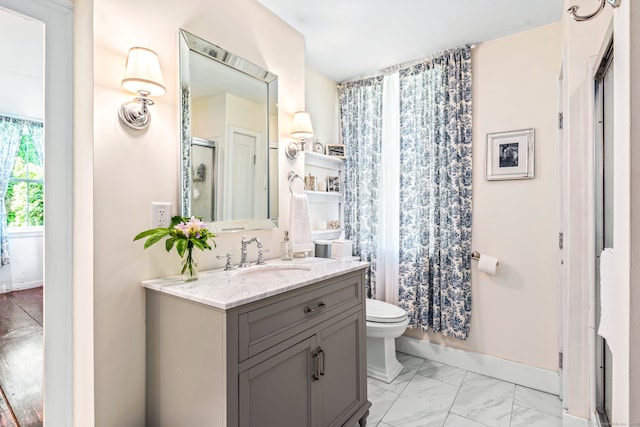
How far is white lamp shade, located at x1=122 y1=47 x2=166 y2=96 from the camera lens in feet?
4.42

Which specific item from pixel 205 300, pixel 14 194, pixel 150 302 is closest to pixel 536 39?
pixel 205 300

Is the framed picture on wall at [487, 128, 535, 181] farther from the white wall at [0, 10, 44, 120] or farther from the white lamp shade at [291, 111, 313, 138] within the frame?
the white wall at [0, 10, 44, 120]

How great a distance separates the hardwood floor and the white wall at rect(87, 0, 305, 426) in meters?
0.31

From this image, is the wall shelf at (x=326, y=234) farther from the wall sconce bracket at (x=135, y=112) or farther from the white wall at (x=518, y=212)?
the wall sconce bracket at (x=135, y=112)

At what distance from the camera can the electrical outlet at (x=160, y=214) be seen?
60.0 inches

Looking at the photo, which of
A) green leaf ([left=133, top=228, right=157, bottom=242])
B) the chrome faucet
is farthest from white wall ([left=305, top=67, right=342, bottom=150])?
A: green leaf ([left=133, top=228, right=157, bottom=242])

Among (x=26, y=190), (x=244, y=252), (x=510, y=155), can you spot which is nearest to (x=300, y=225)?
(x=244, y=252)

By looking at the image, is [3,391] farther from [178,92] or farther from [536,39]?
[536,39]

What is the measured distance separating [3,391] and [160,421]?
787 millimetres

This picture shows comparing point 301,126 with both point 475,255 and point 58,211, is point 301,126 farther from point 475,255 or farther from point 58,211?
point 475,255

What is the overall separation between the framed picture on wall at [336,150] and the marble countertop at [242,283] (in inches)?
55.9

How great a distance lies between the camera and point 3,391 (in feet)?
4.95

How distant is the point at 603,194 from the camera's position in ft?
5.32

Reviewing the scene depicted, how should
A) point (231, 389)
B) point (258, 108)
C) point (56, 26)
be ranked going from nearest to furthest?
1. point (231, 389)
2. point (56, 26)
3. point (258, 108)
